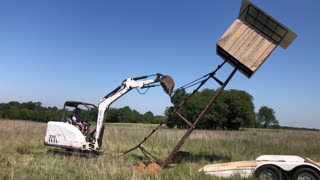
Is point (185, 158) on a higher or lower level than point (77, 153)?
lower

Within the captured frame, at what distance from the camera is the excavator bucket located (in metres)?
12.5

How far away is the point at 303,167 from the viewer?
9.29 m

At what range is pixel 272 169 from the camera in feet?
31.2

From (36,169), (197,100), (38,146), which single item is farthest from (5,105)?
(36,169)

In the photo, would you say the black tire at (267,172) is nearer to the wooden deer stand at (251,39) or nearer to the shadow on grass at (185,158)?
the wooden deer stand at (251,39)

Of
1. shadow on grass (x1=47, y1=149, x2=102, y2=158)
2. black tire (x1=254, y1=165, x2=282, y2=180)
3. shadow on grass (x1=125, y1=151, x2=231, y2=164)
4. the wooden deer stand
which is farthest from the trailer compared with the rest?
shadow on grass (x1=47, y1=149, x2=102, y2=158)

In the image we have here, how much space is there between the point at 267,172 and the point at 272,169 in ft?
0.50

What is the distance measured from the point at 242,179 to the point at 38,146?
10076 mm

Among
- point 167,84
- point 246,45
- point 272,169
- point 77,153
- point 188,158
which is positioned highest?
point 246,45

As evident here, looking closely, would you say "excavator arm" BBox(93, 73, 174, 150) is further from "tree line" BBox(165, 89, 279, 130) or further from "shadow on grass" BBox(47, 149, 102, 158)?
"tree line" BBox(165, 89, 279, 130)

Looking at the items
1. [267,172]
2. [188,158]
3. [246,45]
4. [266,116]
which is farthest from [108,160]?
[266,116]

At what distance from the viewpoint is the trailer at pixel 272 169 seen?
9250mm

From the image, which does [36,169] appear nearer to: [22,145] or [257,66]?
[22,145]

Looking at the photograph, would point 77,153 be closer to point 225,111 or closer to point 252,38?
point 252,38
